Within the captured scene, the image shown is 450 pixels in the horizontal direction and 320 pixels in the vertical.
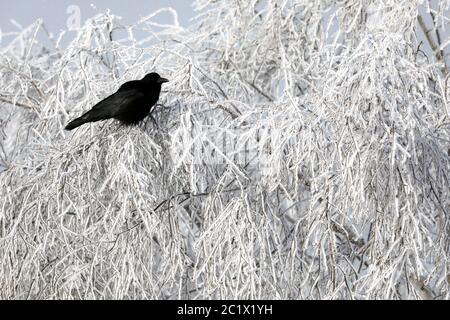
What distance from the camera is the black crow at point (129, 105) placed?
407 cm

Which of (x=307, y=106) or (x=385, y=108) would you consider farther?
(x=307, y=106)

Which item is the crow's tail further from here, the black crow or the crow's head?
the crow's head

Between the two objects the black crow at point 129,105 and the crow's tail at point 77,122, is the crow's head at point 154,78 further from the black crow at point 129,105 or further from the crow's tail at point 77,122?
the crow's tail at point 77,122

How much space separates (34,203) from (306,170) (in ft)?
4.37

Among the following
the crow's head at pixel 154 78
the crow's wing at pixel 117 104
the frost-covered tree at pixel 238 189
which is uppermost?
the crow's head at pixel 154 78

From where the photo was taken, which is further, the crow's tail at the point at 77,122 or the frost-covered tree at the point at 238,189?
the crow's tail at the point at 77,122

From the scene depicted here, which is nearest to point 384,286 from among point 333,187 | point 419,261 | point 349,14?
point 419,261

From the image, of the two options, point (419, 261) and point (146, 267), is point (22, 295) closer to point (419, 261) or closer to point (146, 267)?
point (146, 267)

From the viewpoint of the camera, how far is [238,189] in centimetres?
412

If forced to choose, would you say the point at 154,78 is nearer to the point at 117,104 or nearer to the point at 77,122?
the point at 117,104

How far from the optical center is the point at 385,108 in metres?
3.84

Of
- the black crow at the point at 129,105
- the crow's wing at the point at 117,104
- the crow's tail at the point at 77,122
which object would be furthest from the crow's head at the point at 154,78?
the crow's tail at the point at 77,122

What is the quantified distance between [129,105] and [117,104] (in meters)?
0.09

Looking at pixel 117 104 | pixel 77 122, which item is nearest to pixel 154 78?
Result: pixel 117 104
